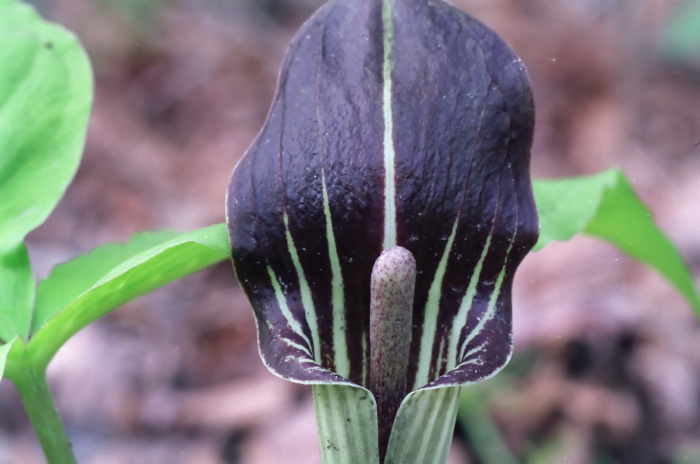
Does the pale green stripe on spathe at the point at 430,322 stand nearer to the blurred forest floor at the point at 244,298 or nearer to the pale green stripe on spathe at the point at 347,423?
the pale green stripe on spathe at the point at 347,423

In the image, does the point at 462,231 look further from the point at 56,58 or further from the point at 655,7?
the point at 655,7

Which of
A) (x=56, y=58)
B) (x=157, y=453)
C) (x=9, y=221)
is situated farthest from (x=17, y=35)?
(x=157, y=453)

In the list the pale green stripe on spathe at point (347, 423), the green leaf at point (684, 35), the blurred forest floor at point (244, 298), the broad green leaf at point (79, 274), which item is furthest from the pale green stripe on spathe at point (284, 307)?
the green leaf at point (684, 35)

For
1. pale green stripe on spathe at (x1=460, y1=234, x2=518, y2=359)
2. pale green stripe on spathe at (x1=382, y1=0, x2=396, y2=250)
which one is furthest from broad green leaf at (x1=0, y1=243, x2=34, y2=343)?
pale green stripe on spathe at (x1=460, y1=234, x2=518, y2=359)

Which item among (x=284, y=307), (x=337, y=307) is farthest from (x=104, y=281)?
(x=337, y=307)

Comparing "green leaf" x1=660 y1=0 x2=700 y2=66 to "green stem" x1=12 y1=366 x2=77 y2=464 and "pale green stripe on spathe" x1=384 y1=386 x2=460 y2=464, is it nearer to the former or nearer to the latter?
"pale green stripe on spathe" x1=384 y1=386 x2=460 y2=464

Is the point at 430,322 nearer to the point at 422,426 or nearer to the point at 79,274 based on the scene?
the point at 422,426

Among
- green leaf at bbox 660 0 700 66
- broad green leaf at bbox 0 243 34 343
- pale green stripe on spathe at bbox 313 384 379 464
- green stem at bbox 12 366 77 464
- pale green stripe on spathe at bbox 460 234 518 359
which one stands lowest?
green stem at bbox 12 366 77 464
